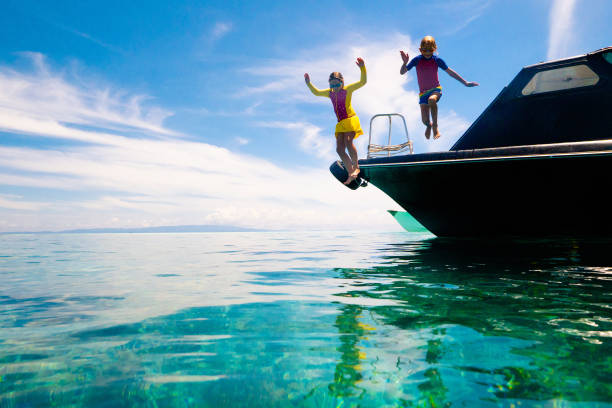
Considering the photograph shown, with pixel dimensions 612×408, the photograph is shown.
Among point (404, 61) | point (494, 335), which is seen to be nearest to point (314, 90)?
point (404, 61)

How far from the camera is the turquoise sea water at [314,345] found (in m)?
1.34

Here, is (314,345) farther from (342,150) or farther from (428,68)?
(428,68)

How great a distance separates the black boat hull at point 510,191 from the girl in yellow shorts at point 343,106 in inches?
38.6

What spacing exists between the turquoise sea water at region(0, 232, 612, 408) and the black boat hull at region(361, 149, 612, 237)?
2275 millimetres

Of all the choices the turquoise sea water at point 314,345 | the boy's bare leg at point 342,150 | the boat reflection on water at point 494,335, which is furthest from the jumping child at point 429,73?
the turquoise sea water at point 314,345

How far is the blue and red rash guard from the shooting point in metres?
5.69

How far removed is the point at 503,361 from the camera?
61.7 inches

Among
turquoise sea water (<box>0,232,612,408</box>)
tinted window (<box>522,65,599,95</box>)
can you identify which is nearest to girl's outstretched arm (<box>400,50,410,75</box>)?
tinted window (<box>522,65,599,95</box>)

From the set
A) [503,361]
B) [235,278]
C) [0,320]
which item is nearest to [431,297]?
[503,361]

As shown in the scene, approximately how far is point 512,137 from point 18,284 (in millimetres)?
7793

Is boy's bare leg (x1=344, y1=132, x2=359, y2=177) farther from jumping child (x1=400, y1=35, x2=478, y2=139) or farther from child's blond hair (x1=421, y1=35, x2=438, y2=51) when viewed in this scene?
child's blond hair (x1=421, y1=35, x2=438, y2=51)

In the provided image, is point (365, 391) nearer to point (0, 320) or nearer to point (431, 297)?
point (431, 297)

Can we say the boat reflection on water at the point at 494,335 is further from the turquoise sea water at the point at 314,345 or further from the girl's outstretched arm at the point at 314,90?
the girl's outstretched arm at the point at 314,90

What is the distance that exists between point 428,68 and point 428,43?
36cm
